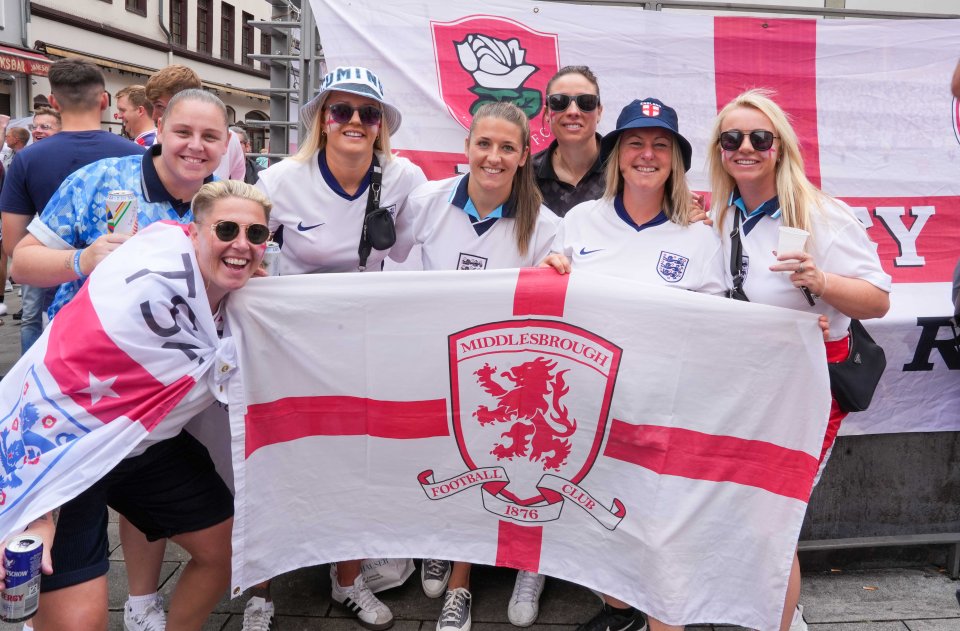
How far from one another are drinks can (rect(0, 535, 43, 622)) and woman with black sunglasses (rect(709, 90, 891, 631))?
2189 millimetres

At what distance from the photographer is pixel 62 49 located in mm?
20109

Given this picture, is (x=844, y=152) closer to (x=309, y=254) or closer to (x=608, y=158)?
(x=608, y=158)

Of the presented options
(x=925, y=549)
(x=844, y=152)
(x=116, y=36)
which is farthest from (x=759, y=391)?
(x=116, y=36)

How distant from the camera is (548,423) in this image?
2746mm

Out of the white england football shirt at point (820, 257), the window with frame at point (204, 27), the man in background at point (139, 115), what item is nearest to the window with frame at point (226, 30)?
the window with frame at point (204, 27)

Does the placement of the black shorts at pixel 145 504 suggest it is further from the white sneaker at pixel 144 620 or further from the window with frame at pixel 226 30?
the window with frame at pixel 226 30

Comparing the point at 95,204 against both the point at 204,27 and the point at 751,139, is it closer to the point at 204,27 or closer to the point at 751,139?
the point at 751,139

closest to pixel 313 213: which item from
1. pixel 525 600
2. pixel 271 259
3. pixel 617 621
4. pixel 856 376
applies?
pixel 271 259

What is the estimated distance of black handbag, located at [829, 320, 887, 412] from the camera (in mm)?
2643

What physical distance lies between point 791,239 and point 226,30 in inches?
1286

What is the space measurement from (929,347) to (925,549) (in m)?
0.94

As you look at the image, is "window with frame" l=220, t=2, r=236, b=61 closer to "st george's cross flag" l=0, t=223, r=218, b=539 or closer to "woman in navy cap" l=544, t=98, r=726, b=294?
"woman in navy cap" l=544, t=98, r=726, b=294

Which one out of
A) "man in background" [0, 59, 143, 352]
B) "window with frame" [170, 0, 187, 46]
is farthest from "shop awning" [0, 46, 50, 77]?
"man in background" [0, 59, 143, 352]

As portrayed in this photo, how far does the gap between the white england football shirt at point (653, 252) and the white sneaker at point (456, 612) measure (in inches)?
53.1
